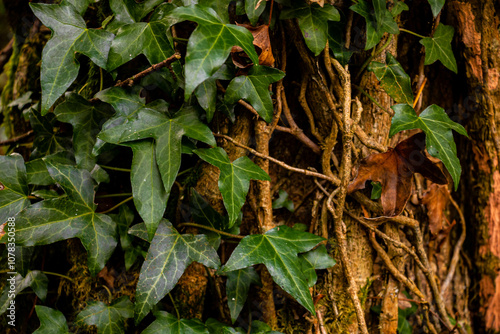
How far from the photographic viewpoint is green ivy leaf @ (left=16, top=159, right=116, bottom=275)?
0.78 metres

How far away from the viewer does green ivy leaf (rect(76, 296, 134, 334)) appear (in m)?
0.83

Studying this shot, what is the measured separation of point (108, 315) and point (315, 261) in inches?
23.0

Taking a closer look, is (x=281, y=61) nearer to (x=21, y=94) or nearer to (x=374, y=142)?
(x=374, y=142)

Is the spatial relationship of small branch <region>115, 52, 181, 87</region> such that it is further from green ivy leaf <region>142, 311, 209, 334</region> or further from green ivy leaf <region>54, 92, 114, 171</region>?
green ivy leaf <region>142, 311, 209, 334</region>

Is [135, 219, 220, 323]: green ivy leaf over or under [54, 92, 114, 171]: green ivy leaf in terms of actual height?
under

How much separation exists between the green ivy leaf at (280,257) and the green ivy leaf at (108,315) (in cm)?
36

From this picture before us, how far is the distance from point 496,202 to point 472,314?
44 cm

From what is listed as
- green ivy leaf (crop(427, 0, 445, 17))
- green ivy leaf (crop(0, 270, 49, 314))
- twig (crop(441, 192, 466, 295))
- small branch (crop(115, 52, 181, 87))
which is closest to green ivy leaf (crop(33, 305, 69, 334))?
green ivy leaf (crop(0, 270, 49, 314))

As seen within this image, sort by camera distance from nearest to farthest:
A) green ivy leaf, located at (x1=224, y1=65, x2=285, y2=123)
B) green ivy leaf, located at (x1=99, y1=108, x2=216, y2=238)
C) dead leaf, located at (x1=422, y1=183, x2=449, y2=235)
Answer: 1. green ivy leaf, located at (x1=99, y1=108, x2=216, y2=238)
2. green ivy leaf, located at (x1=224, y1=65, x2=285, y2=123)
3. dead leaf, located at (x1=422, y1=183, x2=449, y2=235)

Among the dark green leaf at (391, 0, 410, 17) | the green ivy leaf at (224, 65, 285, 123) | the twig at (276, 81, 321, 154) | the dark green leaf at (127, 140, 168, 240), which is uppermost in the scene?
the dark green leaf at (391, 0, 410, 17)

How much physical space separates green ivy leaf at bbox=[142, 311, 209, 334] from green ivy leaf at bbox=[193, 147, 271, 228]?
0.30 meters

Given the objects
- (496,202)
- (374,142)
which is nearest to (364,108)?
(374,142)

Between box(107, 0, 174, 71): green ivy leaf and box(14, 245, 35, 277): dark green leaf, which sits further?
box(14, 245, 35, 277): dark green leaf

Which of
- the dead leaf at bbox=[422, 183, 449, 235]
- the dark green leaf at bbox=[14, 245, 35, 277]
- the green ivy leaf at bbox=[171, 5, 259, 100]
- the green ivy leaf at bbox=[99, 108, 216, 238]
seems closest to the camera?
the green ivy leaf at bbox=[171, 5, 259, 100]
